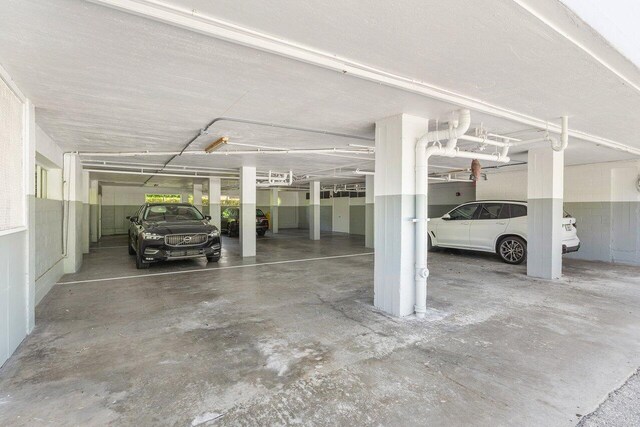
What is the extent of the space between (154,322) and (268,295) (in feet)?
5.11

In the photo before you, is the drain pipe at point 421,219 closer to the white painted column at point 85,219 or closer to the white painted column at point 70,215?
the white painted column at point 70,215

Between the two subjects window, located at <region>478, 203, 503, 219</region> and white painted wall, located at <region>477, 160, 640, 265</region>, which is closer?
white painted wall, located at <region>477, 160, 640, 265</region>

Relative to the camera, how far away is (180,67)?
97.7 inches

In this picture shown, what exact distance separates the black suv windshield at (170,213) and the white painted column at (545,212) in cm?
708

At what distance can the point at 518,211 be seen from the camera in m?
7.15

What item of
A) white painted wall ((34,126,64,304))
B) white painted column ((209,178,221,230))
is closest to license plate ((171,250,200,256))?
white painted wall ((34,126,64,304))

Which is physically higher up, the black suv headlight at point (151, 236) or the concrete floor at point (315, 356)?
the black suv headlight at point (151, 236)

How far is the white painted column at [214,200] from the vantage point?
36.6 ft

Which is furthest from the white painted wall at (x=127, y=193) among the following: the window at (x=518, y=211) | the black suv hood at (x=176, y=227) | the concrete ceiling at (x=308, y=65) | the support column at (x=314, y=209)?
the window at (x=518, y=211)

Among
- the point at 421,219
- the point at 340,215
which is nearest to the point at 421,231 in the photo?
the point at 421,219

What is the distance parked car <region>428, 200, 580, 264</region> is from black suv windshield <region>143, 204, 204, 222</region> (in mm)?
6468

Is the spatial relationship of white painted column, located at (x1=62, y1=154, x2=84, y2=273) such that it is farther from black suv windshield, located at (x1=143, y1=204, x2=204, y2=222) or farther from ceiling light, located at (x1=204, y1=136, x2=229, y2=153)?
ceiling light, located at (x1=204, y1=136, x2=229, y2=153)

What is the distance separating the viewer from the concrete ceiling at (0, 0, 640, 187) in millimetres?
1812

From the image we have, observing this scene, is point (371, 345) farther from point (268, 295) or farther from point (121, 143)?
point (121, 143)
